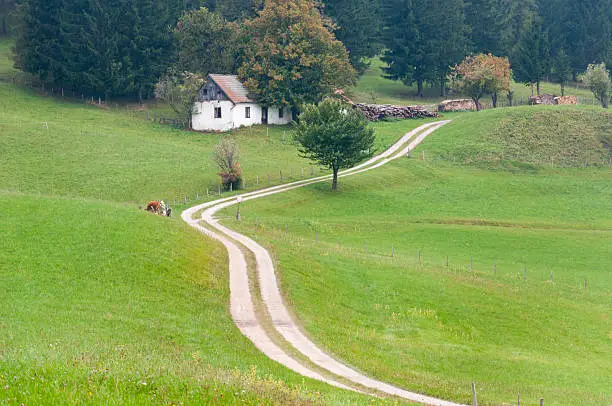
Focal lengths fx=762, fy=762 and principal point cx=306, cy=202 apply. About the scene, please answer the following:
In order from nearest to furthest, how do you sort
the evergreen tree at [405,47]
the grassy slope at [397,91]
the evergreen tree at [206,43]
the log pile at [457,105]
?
the evergreen tree at [206,43] → the log pile at [457,105] → the grassy slope at [397,91] → the evergreen tree at [405,47]

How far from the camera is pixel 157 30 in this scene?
11756 centimetres

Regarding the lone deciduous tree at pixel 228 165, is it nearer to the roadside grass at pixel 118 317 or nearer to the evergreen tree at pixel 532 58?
the roadside grass at pixel 118 317

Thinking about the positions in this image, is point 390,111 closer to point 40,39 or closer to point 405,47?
point 405,47

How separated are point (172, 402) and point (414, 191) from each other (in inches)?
2694

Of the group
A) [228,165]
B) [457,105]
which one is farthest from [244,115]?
[457,105]

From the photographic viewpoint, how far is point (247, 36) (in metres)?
114

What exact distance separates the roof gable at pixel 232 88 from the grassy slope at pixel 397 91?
25958 mm

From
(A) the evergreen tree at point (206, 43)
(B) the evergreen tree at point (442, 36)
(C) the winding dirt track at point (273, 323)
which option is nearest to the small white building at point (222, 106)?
(A) the evergreen tree at point (206, 43)

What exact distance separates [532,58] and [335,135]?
74808 mm

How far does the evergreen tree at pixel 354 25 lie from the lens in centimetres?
13675

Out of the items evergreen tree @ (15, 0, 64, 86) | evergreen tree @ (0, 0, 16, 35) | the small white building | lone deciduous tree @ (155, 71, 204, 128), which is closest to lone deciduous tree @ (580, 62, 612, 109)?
the small white building

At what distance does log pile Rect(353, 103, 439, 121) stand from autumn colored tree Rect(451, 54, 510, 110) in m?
7.09

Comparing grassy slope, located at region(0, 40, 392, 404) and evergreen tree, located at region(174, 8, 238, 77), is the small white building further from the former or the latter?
grassy slope, located at region(0, 40, 392, 404)

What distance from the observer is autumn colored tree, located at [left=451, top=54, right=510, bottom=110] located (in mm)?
124438
